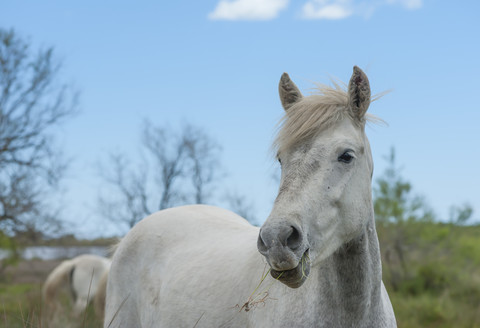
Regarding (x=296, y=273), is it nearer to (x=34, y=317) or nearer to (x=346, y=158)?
(x=346, y=158)

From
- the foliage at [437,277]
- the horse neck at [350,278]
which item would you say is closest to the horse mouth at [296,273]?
the horse neck at [350,278]

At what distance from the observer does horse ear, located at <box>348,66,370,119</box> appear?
281 cm

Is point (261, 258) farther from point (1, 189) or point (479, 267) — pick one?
point (1, 189)

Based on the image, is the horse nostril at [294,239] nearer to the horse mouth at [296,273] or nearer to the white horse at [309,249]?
the white horse at [309,249]

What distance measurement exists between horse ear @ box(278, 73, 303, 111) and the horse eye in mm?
645

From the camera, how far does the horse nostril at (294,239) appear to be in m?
2.16

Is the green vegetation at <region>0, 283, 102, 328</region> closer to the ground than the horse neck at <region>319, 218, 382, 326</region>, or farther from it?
closer to the ground

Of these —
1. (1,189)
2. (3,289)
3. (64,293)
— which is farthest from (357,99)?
(3,289)

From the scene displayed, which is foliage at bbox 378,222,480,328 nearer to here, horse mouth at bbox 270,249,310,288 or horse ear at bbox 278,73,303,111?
horse ear at bbox 278,73,303,111

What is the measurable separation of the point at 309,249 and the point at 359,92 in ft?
3.57

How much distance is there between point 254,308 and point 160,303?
1235 millimetres

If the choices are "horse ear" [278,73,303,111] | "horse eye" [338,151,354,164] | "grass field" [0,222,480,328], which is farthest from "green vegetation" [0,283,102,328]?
"grass field" [0,222,480,328]

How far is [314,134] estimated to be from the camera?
262cm

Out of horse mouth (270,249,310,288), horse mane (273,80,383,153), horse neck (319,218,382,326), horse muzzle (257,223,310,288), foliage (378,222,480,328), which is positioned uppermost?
horse mane (273,80,383,153)
